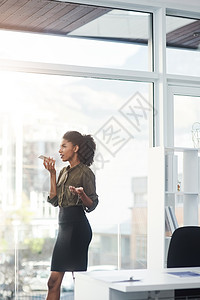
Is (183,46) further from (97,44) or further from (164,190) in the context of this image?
(164,190)

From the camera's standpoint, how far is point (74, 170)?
5887 mm

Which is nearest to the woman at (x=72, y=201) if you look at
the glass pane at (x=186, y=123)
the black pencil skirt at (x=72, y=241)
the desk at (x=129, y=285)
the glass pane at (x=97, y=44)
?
the black pencil skirt at (x=72, y=241)

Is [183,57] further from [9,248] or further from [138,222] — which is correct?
[9,248]

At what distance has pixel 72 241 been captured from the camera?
5801 mm

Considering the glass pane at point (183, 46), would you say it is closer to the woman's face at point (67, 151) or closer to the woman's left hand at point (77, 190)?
the woman's face at point (67, 151)

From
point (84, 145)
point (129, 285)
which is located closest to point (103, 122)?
point (84, 145)

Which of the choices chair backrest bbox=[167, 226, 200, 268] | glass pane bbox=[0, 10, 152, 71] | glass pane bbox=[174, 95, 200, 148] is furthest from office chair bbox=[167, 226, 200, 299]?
glass pane bbox=[0, 10, 152, 71]

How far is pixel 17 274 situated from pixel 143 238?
4.51ft

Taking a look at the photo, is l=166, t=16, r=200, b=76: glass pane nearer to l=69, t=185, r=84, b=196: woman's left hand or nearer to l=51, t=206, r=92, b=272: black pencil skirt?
l=69, t=185, r=84, b=196: woman's left hand

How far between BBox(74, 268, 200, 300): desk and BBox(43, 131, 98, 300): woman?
68.9 inches

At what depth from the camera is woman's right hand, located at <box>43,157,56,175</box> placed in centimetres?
573

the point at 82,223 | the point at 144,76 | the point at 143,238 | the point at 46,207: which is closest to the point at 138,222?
the point at 143,238

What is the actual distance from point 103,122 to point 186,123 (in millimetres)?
1059

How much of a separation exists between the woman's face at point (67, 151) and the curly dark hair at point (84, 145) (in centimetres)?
4
